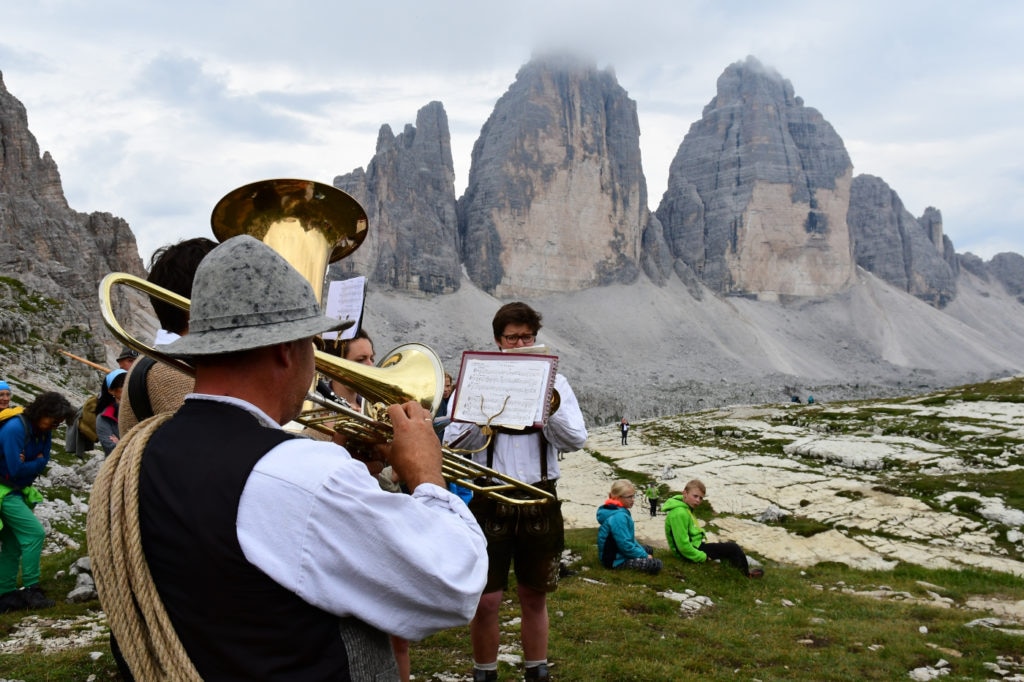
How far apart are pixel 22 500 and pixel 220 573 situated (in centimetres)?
750

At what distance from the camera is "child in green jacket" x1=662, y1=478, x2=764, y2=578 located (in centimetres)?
1066

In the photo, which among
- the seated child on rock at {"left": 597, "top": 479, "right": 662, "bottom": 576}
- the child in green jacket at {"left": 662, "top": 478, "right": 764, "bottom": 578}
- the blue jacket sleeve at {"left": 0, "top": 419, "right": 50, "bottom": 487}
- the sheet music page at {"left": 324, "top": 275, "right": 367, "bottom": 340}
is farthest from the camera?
the child in green jacket at {"left": 662, "top": 478, "right": 764, "bottom": 578}

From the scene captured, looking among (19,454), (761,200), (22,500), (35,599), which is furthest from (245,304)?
(761,200)

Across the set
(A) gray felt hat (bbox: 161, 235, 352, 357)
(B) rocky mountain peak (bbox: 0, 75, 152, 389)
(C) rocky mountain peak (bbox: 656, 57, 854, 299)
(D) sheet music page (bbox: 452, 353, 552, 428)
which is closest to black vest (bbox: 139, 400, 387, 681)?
(A) gray felt hat (bbox: 161, 235, 352, 357)

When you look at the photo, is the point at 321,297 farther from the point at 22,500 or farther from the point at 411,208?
the point at 411,208

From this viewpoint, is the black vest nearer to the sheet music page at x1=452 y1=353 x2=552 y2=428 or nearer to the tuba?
the tuba

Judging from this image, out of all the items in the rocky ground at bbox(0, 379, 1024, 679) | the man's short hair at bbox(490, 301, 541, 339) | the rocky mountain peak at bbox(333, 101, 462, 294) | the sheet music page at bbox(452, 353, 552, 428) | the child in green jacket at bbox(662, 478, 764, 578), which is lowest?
the rocky ground at bbox(0, 379, 1024, 679)

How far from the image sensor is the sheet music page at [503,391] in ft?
13.5

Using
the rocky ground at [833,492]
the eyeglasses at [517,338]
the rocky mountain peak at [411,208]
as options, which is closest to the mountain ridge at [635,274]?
the rocky mountain peak at [411,208]

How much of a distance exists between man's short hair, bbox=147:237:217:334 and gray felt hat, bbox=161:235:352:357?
4.44 feet

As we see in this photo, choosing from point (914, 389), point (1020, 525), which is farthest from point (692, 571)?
point (914, 389)

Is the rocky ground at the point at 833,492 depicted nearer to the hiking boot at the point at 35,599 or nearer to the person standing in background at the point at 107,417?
the hiking boot at the point at 35,599

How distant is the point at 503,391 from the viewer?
4.21 m

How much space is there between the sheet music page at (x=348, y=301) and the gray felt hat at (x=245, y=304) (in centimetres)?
260
